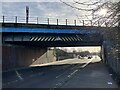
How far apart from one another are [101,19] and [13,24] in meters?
48.0

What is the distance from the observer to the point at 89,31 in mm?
7938

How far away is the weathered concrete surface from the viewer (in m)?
55.6

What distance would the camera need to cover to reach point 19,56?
63.3 meters

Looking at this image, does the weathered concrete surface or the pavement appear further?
the weathered concrete surface

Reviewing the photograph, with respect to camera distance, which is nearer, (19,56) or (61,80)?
(61,80)

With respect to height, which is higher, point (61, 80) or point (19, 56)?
point (19, 56)

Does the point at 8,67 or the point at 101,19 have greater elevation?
the point at 101,19

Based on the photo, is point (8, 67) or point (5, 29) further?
point (8, 67)

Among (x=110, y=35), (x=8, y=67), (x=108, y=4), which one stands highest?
(x=108, y=4)

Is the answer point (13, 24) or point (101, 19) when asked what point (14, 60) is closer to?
point (13, 24)

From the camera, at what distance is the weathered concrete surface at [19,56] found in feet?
182

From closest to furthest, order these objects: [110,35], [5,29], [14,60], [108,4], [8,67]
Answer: [108,4], [110,35], [5,29], [8,67], [14,60]

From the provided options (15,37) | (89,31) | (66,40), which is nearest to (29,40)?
(15,37)

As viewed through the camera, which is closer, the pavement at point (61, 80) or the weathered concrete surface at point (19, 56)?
the pavement at point (61, 80)
